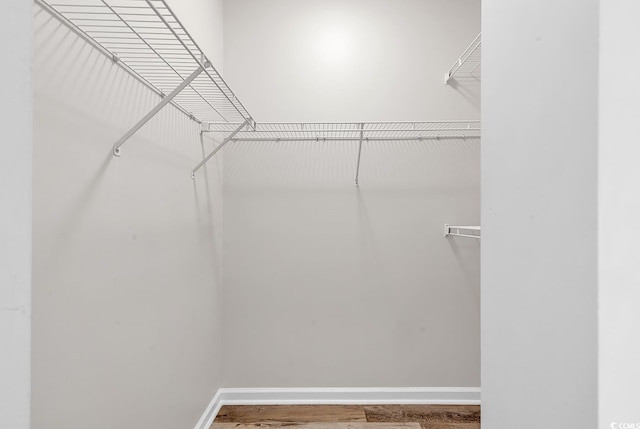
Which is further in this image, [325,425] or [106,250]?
[325,425]

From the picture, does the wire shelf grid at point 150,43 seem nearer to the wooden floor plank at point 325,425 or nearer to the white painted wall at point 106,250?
the white painted wall at point 106,250

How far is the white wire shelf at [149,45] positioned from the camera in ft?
2.68

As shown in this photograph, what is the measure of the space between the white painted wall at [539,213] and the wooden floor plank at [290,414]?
1.28 metres

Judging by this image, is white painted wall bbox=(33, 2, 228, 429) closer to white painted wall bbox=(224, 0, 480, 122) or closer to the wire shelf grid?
the wire shelf grid

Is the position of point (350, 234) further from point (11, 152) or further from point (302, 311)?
point (11, 152)

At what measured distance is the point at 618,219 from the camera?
1.38 ft

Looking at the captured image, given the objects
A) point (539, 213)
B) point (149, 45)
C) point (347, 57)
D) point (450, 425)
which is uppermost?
point (347, 57)

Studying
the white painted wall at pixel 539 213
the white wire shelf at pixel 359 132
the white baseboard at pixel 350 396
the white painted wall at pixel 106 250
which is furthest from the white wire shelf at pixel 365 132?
the white baseboard at pixel 350 396

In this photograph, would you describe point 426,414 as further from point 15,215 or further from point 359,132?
point 15,215

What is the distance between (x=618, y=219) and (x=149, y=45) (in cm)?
106

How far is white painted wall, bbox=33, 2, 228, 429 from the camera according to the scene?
0.77 m

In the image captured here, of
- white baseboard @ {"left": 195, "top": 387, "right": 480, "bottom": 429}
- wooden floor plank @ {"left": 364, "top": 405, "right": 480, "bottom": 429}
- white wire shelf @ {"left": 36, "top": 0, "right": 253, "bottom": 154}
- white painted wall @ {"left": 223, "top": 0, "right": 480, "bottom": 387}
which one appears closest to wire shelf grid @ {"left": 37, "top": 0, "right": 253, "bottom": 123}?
white wire shelf @ {"left": 36, "top": 0, "right": 253, "bottom": 154}

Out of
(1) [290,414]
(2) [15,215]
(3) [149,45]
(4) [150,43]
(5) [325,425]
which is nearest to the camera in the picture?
(2) [15,215]

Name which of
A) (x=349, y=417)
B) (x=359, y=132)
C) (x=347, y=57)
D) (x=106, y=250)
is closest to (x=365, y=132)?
(x=359, y=132)
